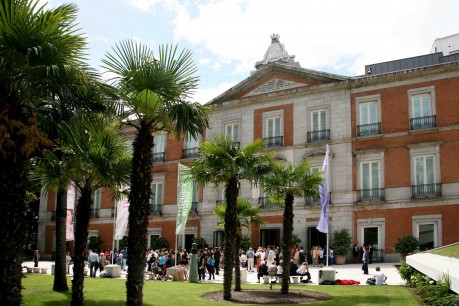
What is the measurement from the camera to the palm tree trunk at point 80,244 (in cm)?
1313

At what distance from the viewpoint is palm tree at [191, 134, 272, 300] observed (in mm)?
17594

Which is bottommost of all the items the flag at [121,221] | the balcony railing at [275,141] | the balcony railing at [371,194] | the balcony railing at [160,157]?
the flag at [121,221]

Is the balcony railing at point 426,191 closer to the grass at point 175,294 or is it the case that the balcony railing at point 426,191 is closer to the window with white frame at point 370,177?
the window with white frame at point 370,177

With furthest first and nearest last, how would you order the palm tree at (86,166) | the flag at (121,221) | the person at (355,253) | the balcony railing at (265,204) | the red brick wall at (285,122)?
the red brick wall at (285,122), the balcony railing at (265,204), the person at (355,253), the flag at (121,221), the palm tree at (86,166)

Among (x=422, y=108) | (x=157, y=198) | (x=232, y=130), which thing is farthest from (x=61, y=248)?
(x=157, y=198)

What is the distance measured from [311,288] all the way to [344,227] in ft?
43.0

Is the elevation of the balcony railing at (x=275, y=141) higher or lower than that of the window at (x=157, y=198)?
higher

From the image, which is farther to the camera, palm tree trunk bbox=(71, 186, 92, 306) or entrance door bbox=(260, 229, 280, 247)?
entrance door bbox=(260, 229, 280, 247)

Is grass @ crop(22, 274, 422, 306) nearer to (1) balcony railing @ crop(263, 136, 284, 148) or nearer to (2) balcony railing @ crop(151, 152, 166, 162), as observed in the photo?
(1) balcony railing @ crop(263, 136, 284, 148)

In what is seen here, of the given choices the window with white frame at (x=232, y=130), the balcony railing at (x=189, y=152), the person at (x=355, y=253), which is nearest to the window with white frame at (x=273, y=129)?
the window with white frame at (x=232, y=130)

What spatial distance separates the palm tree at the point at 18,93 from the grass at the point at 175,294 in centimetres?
588

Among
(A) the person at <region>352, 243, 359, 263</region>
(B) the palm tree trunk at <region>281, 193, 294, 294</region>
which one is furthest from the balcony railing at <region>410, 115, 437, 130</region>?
(B) the palm tree trunk at <region>281, 193, 294, 294</region>

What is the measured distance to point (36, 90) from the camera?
9602 millimetres

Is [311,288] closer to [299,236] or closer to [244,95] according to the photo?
[299,236]
